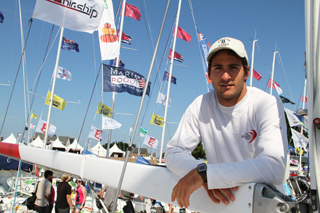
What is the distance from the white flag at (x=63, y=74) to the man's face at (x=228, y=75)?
59.2ft

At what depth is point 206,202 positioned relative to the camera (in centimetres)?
122

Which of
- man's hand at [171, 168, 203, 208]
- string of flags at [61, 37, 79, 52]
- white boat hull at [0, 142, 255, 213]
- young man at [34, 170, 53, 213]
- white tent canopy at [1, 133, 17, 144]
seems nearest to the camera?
white boat hull at [0, 142, 255, 213]

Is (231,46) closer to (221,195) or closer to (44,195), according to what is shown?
(221,195)

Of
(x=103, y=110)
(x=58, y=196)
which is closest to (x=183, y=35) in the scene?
(x=103, y=110)

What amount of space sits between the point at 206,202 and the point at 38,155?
2.06 metres

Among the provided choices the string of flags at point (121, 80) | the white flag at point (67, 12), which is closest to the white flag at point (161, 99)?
the string of flags at point (121, 80)

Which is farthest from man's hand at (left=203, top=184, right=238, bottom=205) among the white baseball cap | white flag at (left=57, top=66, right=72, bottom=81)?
white flag at (left=57, top=66, right=72, bottom=81)

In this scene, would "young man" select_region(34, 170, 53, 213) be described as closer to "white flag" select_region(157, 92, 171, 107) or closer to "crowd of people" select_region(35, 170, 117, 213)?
"crowd of people" select_region(35, 170, 117, 213)

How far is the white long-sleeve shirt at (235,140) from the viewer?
110 cm

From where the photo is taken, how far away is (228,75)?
143 cm

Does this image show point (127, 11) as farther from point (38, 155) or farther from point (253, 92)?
point (253, 92)

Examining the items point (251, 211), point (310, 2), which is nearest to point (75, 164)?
point (251, 211)

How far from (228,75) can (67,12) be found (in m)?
2.92

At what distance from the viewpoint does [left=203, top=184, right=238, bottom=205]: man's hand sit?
111 cm
